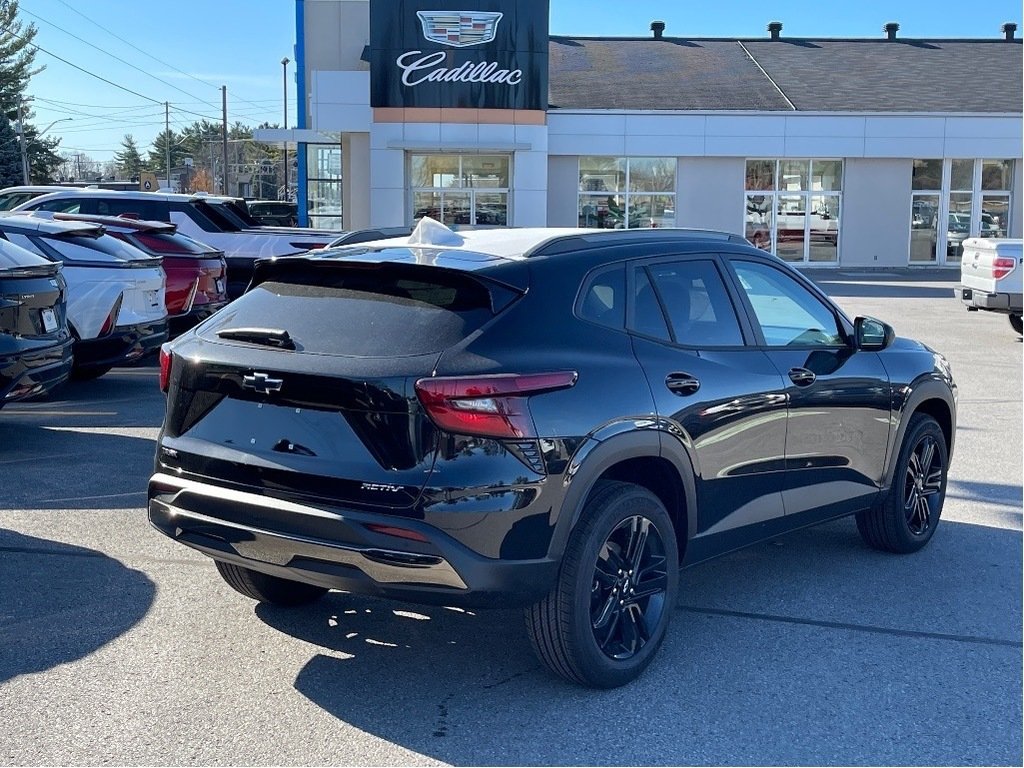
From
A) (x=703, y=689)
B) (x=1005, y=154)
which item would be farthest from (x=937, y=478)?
(x=1005, y=154)

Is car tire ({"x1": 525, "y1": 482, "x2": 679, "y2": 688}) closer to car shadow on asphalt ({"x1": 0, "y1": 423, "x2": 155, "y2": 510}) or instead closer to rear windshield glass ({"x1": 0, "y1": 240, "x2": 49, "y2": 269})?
car shadow on asphalt ({"x1": 0, "y1": 423, "x2": 155, "y2": 510})

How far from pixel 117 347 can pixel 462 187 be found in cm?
2147

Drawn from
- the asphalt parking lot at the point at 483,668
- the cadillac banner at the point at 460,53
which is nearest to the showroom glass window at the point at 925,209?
the cadillac banner at the point at 460,53

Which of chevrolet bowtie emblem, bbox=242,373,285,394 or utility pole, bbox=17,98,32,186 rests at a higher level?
utility pole, bbox=17,98,32,186

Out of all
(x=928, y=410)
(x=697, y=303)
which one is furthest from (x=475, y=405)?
(x=928, y=410)

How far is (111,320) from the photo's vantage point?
416 inches

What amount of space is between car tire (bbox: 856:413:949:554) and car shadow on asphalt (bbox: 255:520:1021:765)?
25 cm

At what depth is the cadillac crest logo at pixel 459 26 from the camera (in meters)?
29.2

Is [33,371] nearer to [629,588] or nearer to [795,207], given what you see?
[629,588]

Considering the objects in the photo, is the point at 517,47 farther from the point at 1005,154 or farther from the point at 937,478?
the point at 937,478

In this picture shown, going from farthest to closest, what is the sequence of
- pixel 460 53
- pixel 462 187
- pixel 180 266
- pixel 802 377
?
1. pixel 462 187
2. pixel 460 53
3. pixel 180 266
4. pixel 802 377

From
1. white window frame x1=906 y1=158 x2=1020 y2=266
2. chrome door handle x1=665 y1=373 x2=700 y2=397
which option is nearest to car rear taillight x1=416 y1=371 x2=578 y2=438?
chrome door handle x1=665 y1=373 x2=700 y2=397

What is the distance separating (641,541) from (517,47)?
26360 mm

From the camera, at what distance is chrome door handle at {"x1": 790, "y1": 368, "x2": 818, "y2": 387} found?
17.9 feet
